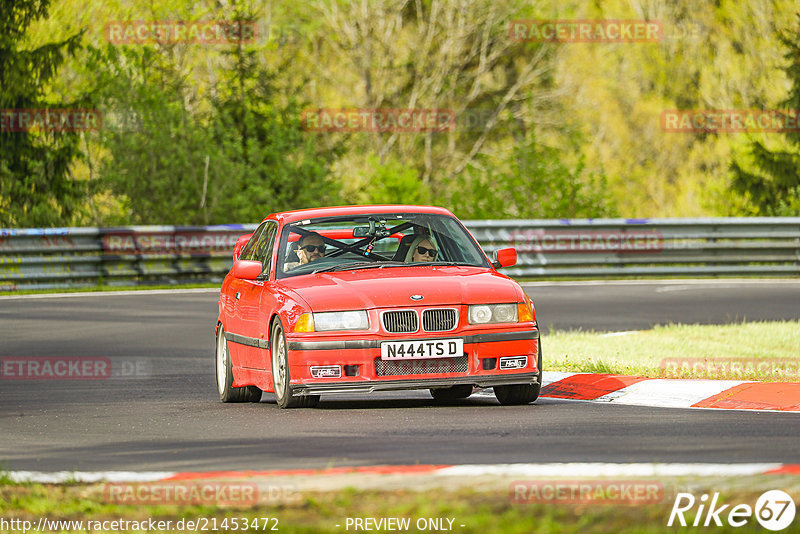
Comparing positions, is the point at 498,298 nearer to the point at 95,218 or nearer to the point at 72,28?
the point at 95,218

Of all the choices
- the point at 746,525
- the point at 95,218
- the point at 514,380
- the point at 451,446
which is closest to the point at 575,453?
the point at 451,446

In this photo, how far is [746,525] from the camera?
5.28 meters

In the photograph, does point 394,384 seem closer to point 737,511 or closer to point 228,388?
point 228,388

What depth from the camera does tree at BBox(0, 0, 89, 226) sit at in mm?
31703

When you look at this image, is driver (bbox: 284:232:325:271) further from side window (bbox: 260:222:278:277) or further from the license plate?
the license plate

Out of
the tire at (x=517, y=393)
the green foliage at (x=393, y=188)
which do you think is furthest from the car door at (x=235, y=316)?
the green foliage at (x=393, y=188)

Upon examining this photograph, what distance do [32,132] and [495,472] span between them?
91.5ft

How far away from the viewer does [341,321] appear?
9.99 metres

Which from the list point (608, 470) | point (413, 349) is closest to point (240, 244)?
point (413, 349)

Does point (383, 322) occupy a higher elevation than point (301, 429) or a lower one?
higher

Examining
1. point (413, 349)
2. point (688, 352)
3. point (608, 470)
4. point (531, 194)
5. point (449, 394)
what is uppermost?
point (608, 470)

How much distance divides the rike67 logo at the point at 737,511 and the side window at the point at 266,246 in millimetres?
6085

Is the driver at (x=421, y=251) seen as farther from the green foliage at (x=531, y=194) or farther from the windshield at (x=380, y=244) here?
the green foliage at (x=531, y=194)

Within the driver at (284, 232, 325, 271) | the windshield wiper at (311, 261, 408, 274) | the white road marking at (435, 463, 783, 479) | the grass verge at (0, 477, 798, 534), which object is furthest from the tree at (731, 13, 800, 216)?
the grass verge at (0, 477, 798, 534)
